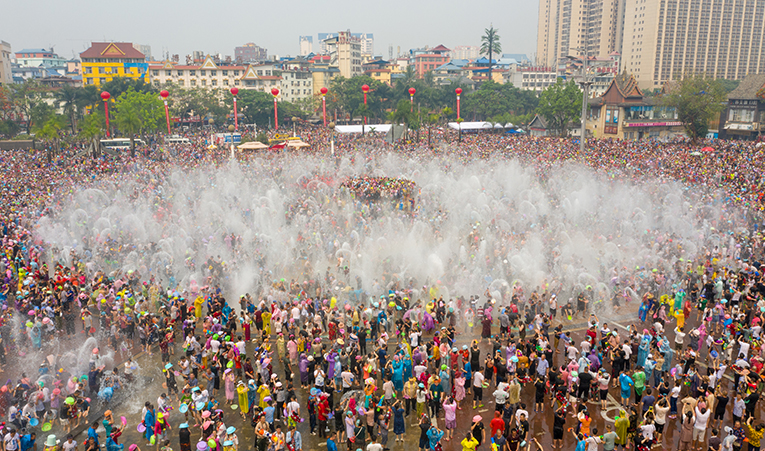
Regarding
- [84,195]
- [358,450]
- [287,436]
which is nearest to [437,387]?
[358,450]

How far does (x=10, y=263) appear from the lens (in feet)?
65.7

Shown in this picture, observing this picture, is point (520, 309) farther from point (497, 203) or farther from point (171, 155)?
point (171, 155)

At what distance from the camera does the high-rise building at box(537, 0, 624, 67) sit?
156 metres

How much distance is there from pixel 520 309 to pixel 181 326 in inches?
439

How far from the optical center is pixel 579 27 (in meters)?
166

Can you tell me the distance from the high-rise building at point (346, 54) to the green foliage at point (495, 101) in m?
42.6

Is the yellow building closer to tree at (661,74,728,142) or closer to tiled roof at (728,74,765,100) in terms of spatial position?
tree at (661,74,728,142)

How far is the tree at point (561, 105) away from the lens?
215 ft

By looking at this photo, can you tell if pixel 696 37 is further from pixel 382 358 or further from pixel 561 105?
pixel 382 358

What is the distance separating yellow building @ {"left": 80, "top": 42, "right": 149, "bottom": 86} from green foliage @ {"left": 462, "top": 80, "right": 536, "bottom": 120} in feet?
210

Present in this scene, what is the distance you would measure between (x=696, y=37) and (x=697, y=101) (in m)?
95.4

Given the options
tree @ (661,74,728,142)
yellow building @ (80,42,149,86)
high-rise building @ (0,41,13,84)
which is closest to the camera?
tree @ (661,74,728,142)

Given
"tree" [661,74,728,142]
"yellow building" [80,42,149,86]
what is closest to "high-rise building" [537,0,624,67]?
"tree" [661,74,728,142]

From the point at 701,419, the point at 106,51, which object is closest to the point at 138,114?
the point at 106,51
